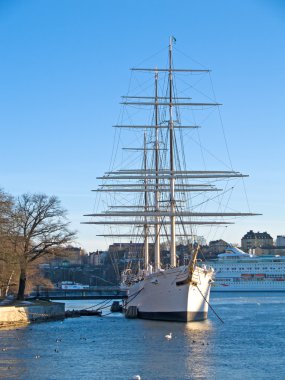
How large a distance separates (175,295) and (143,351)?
62.5 ft

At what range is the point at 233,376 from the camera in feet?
108

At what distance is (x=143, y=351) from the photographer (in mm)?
40969

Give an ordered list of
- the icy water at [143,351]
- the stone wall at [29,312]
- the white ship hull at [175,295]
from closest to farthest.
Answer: the icy water at [143,351] → the stone wall at [29,312] → the white ship hull at [175,295]

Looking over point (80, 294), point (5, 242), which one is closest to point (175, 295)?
point (5, 242)

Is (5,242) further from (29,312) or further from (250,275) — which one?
(250,275)

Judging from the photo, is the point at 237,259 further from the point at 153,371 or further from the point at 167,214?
the point at 153,371

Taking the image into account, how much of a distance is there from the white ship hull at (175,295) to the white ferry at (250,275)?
321 ft

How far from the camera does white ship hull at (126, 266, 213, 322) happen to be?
59.4 m

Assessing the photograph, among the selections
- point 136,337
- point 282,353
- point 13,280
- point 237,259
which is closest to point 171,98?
point 13,280

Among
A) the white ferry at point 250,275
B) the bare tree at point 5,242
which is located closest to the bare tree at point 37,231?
the bare tree at point 5,242

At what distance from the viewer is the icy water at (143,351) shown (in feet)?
110

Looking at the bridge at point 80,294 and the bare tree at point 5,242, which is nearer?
the bare tree at point 5,242

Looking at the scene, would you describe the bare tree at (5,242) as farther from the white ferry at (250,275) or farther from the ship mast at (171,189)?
the white ferry at (250,275)

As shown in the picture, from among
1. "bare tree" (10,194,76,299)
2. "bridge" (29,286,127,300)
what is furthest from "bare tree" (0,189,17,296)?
"bridge" (29,286,127,300)
